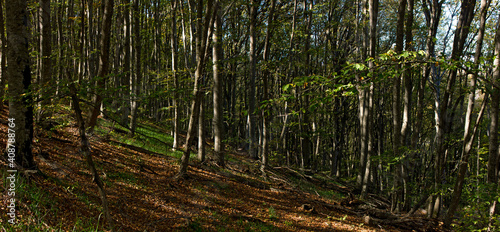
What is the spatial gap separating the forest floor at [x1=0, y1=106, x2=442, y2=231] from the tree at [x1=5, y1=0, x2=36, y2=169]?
0.60 meters

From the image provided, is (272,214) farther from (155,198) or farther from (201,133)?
(201,133)

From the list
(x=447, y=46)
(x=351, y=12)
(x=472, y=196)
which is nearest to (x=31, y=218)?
(x=472, y=196)

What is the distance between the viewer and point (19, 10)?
16.0ft

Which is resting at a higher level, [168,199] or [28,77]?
→ [28,77]

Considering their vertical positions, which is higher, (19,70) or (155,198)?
(19,70)

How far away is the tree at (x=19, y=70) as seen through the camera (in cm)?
478

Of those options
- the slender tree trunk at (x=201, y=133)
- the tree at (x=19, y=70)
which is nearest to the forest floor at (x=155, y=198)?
the slender tree trunk at (x=201, y=133)

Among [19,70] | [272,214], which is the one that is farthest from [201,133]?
[19,70]

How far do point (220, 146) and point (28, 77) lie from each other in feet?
23.6

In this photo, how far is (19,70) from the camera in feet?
15.8

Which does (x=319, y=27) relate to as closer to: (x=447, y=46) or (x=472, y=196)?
(x=447, y=46)

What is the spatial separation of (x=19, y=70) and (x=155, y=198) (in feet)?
12.7

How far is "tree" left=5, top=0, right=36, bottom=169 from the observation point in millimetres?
4777

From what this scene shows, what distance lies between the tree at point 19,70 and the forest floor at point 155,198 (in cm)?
60
